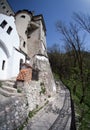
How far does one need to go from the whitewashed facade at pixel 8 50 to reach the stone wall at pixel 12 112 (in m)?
6.02

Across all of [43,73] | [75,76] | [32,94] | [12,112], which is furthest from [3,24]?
[12,112]

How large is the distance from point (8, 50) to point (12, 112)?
818 centimetres

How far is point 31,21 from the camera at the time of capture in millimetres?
21938

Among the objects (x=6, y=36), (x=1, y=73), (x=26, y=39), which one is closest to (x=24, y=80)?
(x=1, y=73)

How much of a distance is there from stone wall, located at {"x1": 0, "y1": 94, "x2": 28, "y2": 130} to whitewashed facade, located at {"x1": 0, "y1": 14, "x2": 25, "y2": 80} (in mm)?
6018

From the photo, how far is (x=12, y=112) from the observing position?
6.20m

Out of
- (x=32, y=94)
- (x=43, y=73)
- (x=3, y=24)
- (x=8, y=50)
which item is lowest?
(x=32, y=94)

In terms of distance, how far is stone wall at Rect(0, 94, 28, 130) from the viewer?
→ 18.3 ft

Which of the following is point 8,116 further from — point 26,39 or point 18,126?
point 26,39

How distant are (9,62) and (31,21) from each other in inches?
456

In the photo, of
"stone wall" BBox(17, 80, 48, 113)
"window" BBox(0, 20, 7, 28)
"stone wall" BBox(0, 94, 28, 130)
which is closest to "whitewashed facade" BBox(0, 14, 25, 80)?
"window" BBox(0, 20, 7, 28)

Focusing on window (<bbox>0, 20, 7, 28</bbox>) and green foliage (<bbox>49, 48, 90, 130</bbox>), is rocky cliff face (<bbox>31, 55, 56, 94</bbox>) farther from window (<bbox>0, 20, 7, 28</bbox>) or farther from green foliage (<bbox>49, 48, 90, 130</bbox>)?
window (<bbox>0, 20, 7, 28</bbox>)

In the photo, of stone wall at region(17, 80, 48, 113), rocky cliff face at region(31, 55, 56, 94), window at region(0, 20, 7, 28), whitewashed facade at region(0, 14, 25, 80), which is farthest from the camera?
window at region(0, 20, 7, 28)

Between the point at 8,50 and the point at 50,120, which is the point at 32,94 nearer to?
the point at 50,120
